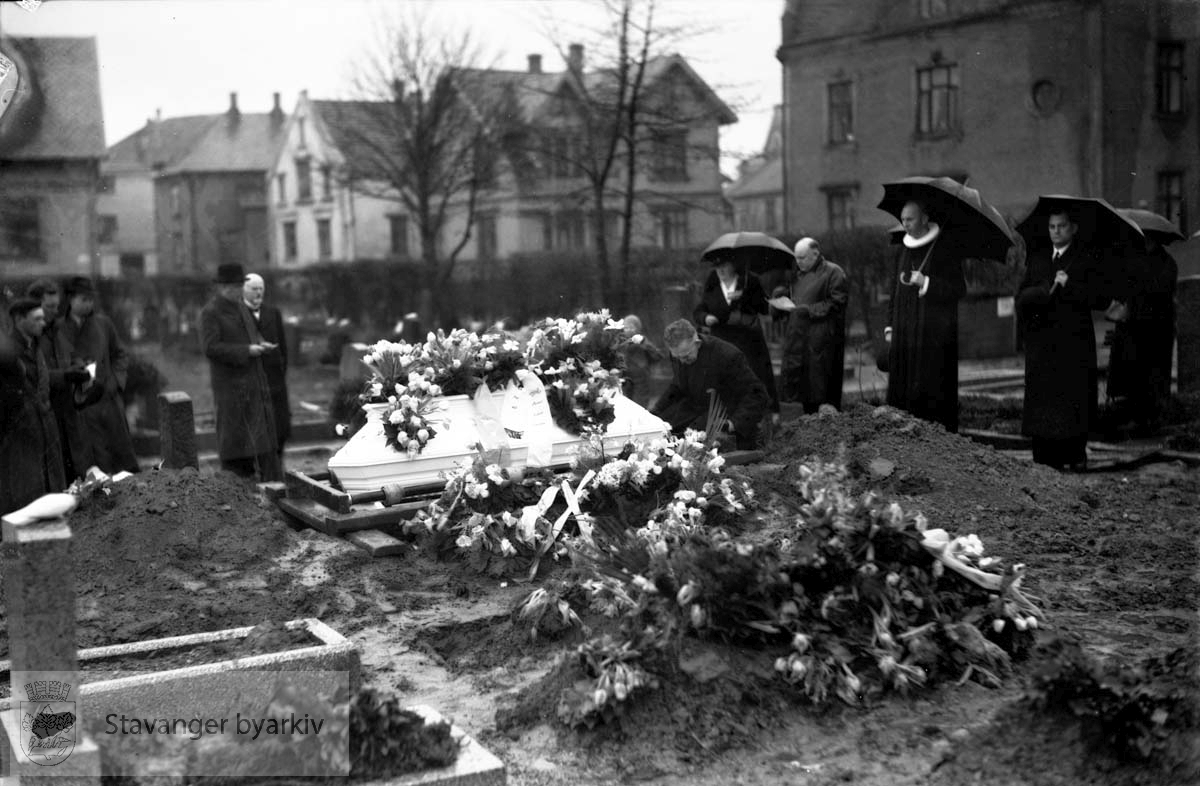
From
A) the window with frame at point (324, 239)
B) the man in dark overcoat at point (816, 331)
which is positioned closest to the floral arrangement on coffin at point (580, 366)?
the man in dark overcoat at point (816, 331)

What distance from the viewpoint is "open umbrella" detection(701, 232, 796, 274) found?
36.4ft

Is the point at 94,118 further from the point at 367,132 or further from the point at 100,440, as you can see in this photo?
the point at 100,440

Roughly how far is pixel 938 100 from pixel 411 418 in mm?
16978

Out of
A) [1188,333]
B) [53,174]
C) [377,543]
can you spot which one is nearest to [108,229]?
[53,174]

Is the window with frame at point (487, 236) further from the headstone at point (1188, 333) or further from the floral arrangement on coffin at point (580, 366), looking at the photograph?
the floral arrangement on coffin at point (580, 366)

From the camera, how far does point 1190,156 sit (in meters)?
13.4

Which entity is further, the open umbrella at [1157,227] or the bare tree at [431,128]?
the bare tree at [431,128]

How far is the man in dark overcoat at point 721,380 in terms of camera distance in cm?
867

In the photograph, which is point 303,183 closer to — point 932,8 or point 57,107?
point 57,107

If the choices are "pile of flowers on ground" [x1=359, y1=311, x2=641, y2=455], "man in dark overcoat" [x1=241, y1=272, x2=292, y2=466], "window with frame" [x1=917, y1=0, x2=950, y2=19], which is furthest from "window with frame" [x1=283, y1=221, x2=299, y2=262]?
"pile of flowers on ground" [x1=359, y1=311, x2=641, y2=455]

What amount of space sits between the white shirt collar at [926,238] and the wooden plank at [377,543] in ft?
14.6

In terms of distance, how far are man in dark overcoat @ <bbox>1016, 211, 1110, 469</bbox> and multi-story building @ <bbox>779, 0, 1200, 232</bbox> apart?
3864 mm

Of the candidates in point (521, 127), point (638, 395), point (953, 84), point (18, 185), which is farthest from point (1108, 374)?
point (18, 185)

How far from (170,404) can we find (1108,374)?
8.32 meters
